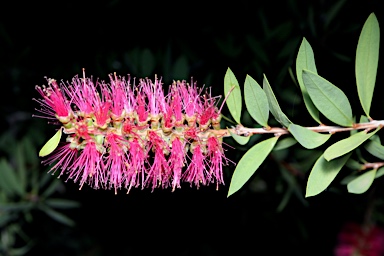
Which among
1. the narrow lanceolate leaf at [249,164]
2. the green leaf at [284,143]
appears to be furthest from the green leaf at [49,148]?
the green leaf at [284,143]

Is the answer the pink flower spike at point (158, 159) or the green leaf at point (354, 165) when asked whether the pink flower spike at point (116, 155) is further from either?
the green leaf at point (354, 165)

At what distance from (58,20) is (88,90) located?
69.6 inches

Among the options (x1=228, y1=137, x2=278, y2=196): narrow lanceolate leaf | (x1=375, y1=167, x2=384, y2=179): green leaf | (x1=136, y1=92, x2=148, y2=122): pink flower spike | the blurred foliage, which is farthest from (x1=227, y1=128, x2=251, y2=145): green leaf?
the blurred foliage

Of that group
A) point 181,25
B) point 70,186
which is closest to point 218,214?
point 70,186

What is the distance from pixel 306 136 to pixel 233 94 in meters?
0.28

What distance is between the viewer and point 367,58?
135 cm

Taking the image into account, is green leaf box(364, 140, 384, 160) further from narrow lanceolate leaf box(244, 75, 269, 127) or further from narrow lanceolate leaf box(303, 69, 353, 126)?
narrow lanceolate leaf box(244, 75, 269, 127)

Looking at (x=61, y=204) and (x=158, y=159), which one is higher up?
(x=158, y=159)

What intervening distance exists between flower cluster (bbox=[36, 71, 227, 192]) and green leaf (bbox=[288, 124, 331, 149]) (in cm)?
29

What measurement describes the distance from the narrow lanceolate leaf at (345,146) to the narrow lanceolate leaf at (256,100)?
0.22 metres

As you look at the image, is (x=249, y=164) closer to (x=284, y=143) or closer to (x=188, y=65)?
(x=284, y=143)

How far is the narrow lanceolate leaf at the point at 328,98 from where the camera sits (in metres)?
1.27

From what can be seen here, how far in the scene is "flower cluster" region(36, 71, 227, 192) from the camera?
1.47m

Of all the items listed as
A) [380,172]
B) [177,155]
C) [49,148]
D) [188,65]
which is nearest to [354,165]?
[380,172]
